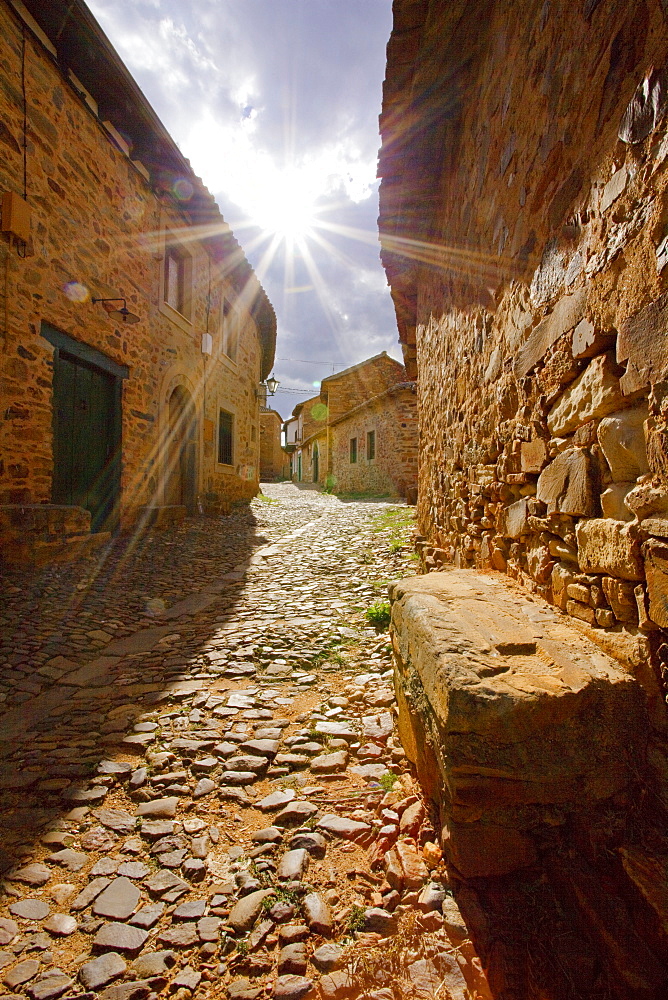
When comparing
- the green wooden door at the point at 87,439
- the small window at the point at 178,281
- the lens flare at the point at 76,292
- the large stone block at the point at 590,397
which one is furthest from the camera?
the small window at the point at 178,281

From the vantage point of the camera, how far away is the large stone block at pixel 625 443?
4.46 ft

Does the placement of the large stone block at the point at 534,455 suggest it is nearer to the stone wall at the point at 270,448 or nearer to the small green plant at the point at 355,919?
the small green plant at the point at 355,919

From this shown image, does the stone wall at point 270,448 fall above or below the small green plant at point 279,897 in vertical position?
above

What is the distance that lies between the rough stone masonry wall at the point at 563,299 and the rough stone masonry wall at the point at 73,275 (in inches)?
173

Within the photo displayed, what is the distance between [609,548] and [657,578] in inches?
8.7

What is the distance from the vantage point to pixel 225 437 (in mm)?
12484

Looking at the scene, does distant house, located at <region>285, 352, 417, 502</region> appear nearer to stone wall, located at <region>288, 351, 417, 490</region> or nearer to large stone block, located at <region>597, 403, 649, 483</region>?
stone wall, located at <region>288, 351, 417, 490</region>

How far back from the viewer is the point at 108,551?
6051mm

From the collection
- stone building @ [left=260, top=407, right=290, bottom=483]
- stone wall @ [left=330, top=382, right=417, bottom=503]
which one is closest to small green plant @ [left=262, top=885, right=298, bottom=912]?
stone wall @ [left=330, top=382, right=417, bottom=503]

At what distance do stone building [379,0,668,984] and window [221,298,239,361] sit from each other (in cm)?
976

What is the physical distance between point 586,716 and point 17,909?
1871 millimetres

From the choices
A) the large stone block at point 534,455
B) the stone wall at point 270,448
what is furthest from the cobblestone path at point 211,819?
the stone wall at point 270,448

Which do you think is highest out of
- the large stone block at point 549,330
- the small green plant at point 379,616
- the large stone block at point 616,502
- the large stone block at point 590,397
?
the large stone block at point 549,330

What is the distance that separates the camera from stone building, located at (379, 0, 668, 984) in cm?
129
